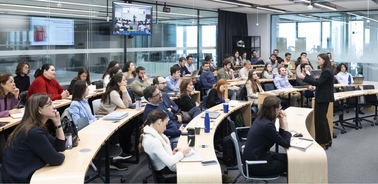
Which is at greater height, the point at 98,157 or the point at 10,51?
the point at 10,51

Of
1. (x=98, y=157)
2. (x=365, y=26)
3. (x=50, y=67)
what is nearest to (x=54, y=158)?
(x=98, y=157)

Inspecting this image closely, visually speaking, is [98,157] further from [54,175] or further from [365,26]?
[365,26]

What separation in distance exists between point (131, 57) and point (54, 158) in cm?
717

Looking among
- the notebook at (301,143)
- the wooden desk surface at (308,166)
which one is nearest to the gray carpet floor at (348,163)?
the notebook at (301,143)

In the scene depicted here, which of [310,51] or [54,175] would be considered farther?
Result: [310,51]

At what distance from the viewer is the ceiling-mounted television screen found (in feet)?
27.8

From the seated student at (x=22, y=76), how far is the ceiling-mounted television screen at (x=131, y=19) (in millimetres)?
2174

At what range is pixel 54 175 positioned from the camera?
9.36 ft

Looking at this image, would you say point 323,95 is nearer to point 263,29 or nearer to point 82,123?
point 82,123

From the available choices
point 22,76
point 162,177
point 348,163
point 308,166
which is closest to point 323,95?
point 348,163

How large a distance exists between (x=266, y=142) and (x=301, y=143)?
1.34 feet

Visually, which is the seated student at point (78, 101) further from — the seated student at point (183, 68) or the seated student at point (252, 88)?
the seated student at point (183, 68)

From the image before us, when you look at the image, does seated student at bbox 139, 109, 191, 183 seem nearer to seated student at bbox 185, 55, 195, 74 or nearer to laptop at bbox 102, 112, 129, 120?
laptop at bbox 102, 112, 129, 120

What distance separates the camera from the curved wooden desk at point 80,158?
2.82 meters
